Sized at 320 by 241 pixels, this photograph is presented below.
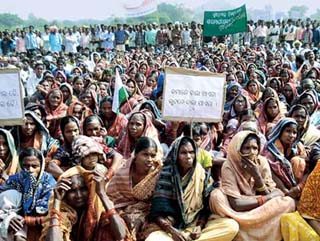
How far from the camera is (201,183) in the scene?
183 inches

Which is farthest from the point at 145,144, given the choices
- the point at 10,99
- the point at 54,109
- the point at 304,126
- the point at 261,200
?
the point at 54,109

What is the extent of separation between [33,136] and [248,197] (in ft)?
7.10

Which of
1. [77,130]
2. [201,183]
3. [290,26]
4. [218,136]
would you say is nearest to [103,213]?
[201,183]

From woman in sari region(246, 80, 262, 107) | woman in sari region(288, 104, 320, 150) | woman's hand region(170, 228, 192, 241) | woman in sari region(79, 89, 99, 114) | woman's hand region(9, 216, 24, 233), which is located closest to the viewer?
woman's hand region(9, 216, 24, 233)

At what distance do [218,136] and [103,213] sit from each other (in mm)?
2809

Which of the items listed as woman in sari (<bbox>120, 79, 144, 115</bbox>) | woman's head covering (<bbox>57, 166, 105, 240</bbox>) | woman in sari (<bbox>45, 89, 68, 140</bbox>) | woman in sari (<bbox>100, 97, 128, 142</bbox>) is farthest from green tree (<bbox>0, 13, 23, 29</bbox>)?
woman's head covering (<bbox>57, 166, 105, 240</bbox>)

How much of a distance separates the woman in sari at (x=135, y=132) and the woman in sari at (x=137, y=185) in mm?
1121

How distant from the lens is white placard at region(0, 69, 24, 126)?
530cm

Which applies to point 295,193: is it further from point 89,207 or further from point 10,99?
point 10,99

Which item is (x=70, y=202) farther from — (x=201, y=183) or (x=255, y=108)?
(x=255, y=108)

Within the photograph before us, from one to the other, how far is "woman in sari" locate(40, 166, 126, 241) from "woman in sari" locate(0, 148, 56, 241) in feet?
0.75

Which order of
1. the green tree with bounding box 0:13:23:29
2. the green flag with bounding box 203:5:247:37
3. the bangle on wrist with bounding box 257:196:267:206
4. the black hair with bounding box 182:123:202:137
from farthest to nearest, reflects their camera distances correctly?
the green tree with bounding box 0:13:23:29 → the green flag with bounding box 203:5:247:37 → the black hair with bounding box 182:123:202:137 → the bangle on wrist with bounding box 257:196:267:206

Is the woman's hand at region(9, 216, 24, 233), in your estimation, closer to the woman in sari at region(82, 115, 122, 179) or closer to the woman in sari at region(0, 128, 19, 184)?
the woman in sari at region(0, 128, 19, 184)

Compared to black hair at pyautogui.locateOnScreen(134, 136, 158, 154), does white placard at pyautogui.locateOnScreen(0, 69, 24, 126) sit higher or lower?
higher
